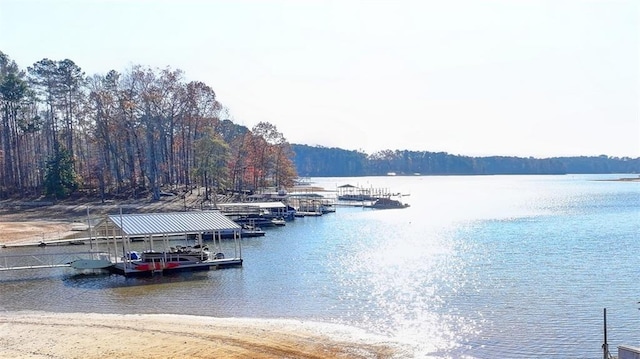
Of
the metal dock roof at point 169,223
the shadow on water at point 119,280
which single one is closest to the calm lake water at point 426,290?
the shadow on water at point 119,280

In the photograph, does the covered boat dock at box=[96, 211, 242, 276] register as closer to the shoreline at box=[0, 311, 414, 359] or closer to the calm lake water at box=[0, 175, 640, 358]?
the calm lake water at box=[0, 175, 640, 358]

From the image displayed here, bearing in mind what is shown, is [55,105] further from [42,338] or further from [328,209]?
[42,338]

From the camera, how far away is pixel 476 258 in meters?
37.0

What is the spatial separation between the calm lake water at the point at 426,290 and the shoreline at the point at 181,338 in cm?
148

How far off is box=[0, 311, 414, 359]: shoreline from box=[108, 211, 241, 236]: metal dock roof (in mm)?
10361

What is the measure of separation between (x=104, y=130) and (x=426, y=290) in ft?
189

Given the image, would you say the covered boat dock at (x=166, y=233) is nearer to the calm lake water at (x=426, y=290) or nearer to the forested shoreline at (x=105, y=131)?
the calm lake water at (x=426, y=290)

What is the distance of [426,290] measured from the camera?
27.1 m

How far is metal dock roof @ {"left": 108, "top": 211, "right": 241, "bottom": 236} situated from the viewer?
31875 mm

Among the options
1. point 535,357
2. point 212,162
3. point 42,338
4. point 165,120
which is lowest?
point 535,357

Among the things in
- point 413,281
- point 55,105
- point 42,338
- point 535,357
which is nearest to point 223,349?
point 42,338

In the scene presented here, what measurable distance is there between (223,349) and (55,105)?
6858 centimetres

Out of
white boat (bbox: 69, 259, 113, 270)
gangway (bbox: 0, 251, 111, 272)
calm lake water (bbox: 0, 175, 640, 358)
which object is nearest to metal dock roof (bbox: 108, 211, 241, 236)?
white boat (bbox: 69, 259, 113, 270)

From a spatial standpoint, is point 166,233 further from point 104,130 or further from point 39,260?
point 104,130
